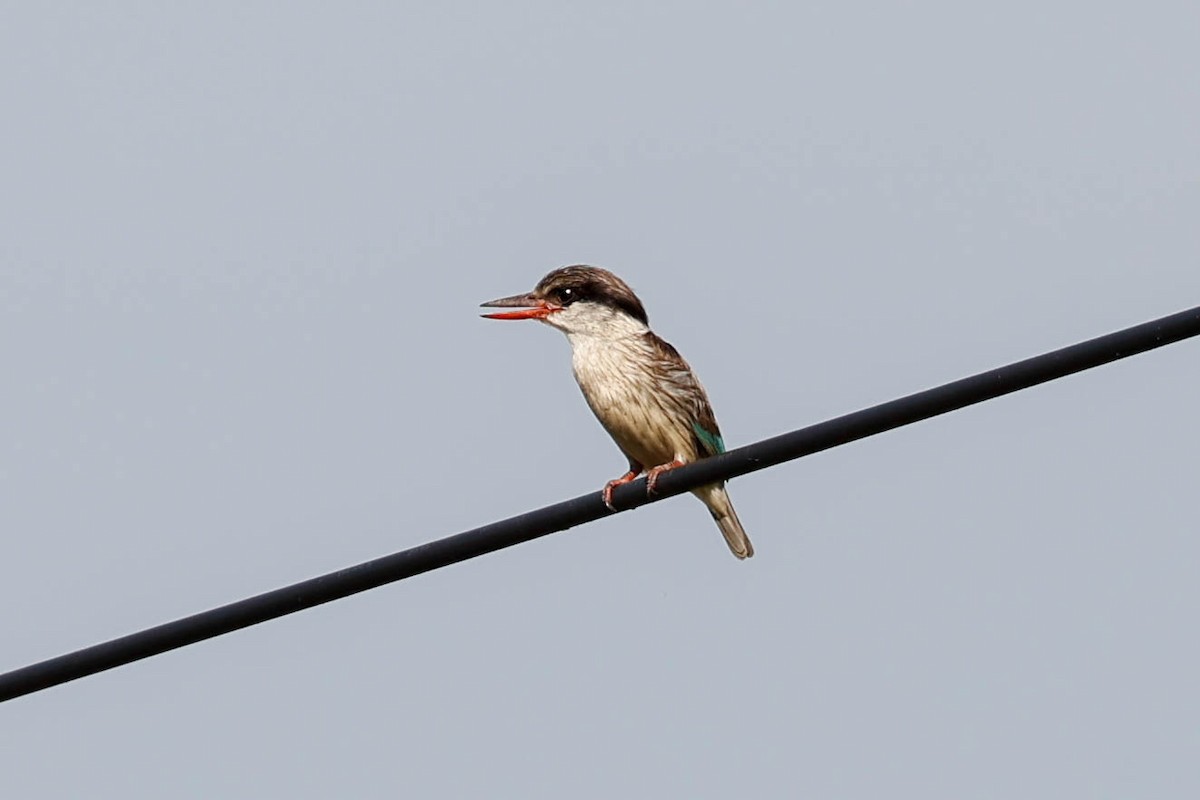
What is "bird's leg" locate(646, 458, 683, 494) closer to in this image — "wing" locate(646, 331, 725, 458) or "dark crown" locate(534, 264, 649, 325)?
"wing" locate(646, 331, 725, 458)

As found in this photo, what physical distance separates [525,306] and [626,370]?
26.7 inches

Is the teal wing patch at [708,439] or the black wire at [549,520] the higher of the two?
the black wire at [549,520]

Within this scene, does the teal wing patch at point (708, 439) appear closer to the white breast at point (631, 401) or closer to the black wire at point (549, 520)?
the white breast at point (631, 401)

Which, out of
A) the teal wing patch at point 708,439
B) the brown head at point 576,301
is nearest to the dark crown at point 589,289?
the brown head at point 576,301

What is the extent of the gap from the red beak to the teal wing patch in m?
0.90

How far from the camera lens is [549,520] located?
21.8 ft

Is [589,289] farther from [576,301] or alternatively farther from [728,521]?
[728,521]

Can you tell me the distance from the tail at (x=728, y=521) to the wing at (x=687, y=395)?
1.17 ft

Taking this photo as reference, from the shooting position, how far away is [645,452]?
10258 millimetres

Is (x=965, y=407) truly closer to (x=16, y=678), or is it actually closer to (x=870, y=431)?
(x=870, y=431)

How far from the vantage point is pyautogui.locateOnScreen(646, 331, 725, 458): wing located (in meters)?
10.3

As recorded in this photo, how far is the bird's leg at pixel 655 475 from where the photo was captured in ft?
24.6

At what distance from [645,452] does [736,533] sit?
3.02ft

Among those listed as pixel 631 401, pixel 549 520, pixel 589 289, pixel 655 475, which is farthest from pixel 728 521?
pixel 549 520
